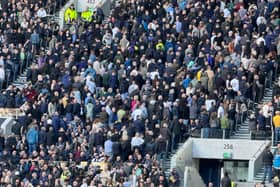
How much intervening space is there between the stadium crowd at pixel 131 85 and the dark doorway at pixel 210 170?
1.57 m

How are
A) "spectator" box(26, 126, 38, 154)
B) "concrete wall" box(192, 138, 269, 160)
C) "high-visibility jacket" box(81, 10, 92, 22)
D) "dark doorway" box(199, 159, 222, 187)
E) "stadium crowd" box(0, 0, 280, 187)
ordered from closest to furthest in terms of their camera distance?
"stadium crowd" box(0, 0, 280, 187) < "concrete wall" box(192, 138, 269, 160) < "dark doorway" box(199, 159, 222, 187) < "spectator" box(26, 126, 38, 154) < "high-visibility jacket" box(81, 10, 92, 22)

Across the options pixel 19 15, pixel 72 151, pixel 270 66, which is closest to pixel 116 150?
pixel 72 151

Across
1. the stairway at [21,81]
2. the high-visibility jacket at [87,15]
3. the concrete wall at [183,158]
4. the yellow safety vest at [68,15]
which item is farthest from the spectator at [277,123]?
the yellow safety vest at [68,15]

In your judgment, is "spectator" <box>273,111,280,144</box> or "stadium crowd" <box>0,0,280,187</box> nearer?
"spectator" <box>273,111,280,144</box>

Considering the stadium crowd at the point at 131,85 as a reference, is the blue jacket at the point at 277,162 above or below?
below

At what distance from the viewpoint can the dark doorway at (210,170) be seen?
246 ft

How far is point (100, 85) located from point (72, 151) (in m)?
5.24

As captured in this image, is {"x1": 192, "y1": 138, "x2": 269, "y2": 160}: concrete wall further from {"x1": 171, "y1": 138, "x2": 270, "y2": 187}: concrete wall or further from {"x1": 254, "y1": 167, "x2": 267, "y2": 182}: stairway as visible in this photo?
{"x1": 254, "y1": 167, "x2": 267, "y2": 182}: stairway

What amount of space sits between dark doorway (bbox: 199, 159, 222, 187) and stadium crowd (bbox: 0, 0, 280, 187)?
5.14 ft

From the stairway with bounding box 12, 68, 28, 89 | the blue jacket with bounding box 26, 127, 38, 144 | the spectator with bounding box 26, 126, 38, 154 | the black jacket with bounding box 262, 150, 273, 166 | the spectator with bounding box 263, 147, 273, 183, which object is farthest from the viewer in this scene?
the stairway with bounding box 12, 68, 28, 89

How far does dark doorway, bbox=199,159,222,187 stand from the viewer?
75.1 metres

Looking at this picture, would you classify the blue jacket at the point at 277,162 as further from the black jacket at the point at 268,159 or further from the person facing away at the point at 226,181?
the person facing away at the point at 226,181

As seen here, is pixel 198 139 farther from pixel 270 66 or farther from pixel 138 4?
pixel 138 4

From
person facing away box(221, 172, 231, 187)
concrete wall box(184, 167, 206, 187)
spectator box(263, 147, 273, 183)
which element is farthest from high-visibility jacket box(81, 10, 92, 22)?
person facing away box(221, 172, 231, 187)
